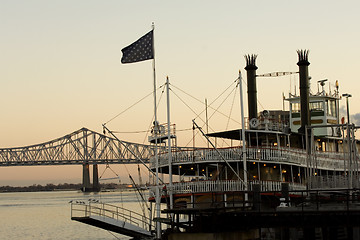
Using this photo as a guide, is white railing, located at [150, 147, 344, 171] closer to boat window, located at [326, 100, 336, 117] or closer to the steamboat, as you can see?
the steamboat

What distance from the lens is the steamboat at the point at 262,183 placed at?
2652 cm

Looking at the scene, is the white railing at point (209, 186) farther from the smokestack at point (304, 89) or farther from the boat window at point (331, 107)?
the boat window at point (331, 107)

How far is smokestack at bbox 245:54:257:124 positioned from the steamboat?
2.8 inches

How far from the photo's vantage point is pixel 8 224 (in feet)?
295

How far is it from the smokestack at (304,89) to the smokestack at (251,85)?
128 inches

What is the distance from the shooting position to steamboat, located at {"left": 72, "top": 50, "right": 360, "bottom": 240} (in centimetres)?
2652

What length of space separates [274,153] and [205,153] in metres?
4.18

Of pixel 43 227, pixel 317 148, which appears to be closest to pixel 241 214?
pixel 317 148

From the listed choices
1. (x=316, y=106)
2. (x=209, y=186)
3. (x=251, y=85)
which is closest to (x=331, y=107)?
(x=316, y=106)

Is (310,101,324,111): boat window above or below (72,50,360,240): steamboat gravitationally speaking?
above

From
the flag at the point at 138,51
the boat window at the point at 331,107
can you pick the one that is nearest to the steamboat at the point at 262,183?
the boat window at the point at 331,107

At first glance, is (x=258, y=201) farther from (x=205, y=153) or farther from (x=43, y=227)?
(x=43, y=227)

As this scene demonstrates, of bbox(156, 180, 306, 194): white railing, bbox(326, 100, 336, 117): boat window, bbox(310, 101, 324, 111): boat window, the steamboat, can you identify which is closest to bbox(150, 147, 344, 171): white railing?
the steamboat

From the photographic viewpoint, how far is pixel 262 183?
123 ft
